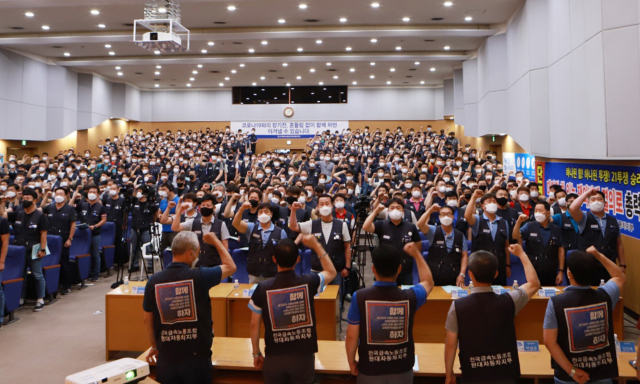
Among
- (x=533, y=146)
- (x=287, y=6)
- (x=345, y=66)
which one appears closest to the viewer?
(x=533, y=146)

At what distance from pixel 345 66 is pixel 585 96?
1356cm

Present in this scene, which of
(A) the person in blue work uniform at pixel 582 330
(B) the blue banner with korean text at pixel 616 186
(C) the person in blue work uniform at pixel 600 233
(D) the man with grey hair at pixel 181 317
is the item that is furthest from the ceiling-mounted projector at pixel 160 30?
(A) the person in blue work uniform at pixel 582 330

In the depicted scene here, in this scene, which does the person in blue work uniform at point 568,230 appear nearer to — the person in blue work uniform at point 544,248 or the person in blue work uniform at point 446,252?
the person in blue work uniform at point 544,248

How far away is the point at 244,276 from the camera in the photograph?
245 inches

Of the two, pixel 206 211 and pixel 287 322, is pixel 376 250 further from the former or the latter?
pixel 206 211

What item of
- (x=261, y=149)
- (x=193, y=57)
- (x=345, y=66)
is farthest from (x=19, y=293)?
(x=261, y=149)

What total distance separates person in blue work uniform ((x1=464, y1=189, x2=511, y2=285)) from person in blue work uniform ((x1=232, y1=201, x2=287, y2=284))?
2.36 m

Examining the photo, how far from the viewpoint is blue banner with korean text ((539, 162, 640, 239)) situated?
6.80 meters

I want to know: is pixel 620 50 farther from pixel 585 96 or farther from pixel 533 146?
pixel 533 146

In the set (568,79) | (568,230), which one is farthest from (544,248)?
(568,79)

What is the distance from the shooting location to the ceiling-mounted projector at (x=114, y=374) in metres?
2.12

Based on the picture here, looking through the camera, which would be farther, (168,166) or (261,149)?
(261,149)

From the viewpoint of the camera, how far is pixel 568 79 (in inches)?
351

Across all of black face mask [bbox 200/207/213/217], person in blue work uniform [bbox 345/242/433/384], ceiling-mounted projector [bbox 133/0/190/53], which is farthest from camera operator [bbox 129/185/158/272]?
person in blue work uniform [bbox 345/242/433/384]
